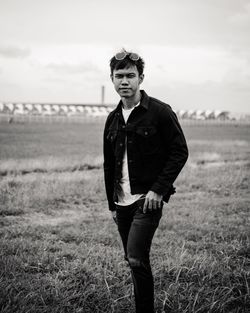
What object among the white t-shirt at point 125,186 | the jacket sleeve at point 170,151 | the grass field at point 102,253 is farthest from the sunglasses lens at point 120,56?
the grass field at point 102,253

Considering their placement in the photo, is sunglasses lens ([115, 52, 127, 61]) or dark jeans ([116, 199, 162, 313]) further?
sunglasses lens ([115, 52, 127, 61])

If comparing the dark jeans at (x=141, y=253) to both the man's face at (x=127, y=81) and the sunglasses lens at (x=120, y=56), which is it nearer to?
the man's face at (x=127, y=81)

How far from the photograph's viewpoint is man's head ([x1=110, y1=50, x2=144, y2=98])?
3.09 meters

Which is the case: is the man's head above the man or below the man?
above

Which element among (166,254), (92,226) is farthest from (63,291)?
(92,226)

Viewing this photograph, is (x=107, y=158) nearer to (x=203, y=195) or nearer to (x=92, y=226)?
(x=92, y=226)

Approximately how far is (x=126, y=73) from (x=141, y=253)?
4.61ft

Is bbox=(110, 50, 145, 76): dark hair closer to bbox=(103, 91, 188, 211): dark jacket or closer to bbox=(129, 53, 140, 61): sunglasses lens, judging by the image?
bbox=(129, 53, 140, 61): sunglasses lens

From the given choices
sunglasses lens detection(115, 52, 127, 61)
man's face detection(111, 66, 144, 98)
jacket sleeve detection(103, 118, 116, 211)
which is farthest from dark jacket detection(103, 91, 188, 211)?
sunglasses lens detection(115, 52, 127, 61)

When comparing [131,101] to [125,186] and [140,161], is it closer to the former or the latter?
[140,161]

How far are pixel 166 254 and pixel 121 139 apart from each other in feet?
7.10

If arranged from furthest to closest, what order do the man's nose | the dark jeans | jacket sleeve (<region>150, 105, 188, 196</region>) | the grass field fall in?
the grass field
the man's nose
jacket sleeve (<region>150, 105, 188, 196</region>)
the dark jeans

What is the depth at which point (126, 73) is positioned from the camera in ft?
10.2

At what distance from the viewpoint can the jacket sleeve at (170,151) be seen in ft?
9.71
